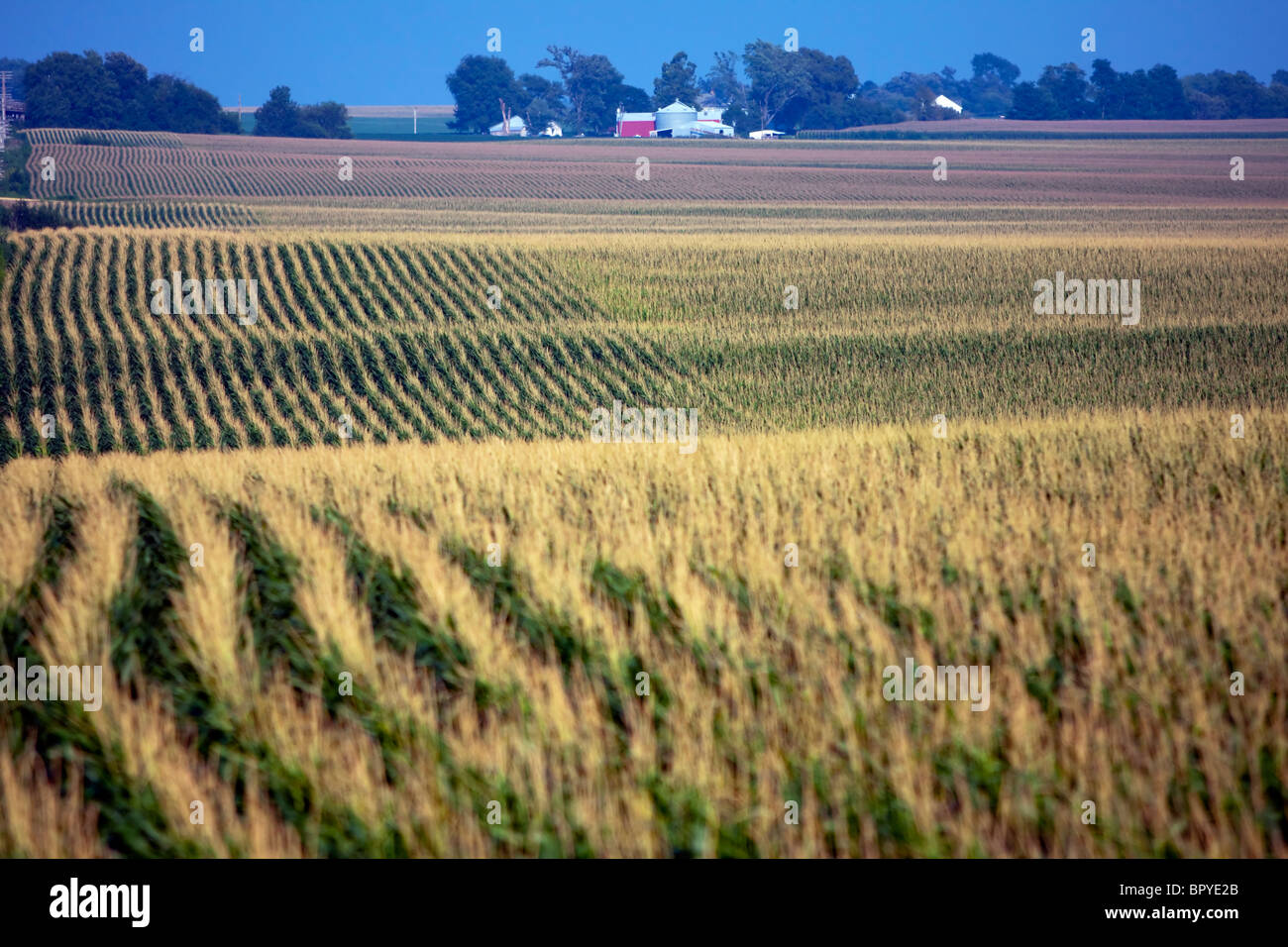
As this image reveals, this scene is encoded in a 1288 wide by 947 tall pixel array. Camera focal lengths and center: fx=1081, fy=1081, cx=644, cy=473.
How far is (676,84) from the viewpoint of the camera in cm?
13862

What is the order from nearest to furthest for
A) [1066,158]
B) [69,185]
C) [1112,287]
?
[1112,287] → [69,185] → [1066,158]

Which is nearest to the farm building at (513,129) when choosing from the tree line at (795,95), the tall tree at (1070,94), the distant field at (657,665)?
the tree line at (795,95)

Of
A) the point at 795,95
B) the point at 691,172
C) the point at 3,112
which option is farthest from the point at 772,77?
the point at 3,112

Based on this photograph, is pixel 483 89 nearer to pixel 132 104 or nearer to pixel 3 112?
pixel 132 104

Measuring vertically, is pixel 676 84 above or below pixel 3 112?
above

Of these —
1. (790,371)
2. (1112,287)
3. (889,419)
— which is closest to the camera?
(889,419)

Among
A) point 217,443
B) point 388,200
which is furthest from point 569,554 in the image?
point 388,200

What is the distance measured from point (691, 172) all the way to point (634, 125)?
51016 mm

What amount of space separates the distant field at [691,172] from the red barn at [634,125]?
25386 millimetres

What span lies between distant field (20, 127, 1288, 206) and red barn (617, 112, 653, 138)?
25386 mm

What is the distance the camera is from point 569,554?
685 cm

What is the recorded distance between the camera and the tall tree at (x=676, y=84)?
453 feet

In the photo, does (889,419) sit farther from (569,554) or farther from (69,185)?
(69,185)
